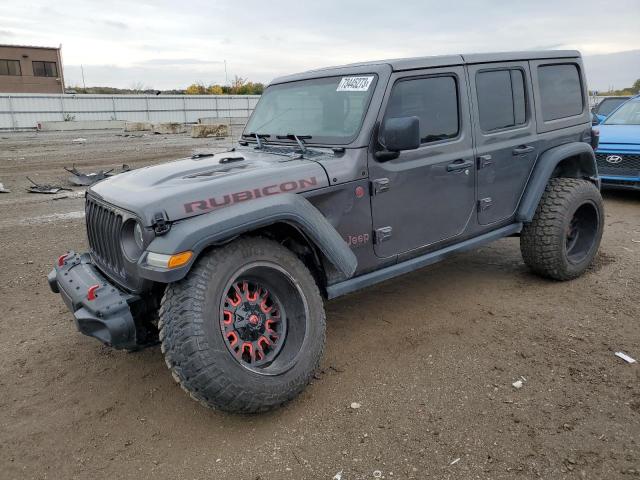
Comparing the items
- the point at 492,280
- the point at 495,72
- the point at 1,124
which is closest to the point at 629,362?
the point at 492,280

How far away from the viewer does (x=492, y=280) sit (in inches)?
197

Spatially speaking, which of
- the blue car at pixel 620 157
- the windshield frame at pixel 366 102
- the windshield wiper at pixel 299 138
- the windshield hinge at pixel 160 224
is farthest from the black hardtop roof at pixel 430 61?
the blue car at pixel 620 157

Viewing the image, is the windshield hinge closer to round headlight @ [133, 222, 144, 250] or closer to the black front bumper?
round headlight @ [133, 222, 144, 250]

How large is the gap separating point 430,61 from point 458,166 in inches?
32.0

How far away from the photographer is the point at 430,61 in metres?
3.84

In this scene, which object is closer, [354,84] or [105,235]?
[105,235]

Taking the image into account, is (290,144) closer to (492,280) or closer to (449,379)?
(449,379)

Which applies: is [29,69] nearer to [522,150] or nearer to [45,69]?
[45,69]

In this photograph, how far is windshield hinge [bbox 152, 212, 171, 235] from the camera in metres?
2.68

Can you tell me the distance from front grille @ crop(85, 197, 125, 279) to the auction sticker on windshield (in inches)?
71.0

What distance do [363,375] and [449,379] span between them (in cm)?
55

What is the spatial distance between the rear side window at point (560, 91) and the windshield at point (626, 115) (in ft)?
17.0

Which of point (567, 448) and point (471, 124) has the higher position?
point (471, 124)

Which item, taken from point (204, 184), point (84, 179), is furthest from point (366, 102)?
point (84, 179)
